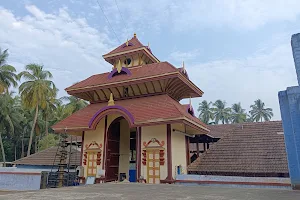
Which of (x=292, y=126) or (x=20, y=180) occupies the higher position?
(x=292, y=126)

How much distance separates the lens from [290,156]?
6.71m

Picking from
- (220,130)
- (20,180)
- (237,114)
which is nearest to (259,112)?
(237,114)

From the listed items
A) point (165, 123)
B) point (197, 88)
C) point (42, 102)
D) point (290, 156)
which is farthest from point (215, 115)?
point (290, 156)

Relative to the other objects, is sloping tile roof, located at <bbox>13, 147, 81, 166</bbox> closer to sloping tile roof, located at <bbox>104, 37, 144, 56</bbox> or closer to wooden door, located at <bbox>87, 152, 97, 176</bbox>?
wooden door, located at <bbox>87, 152, 97, 176</bbox>

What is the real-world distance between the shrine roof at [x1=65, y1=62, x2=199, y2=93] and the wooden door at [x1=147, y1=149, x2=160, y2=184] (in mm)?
3705

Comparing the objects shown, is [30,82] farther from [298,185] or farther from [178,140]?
[298,185]

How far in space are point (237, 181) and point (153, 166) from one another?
12.0 ft

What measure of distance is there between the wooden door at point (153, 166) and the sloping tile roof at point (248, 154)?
2.17 metres

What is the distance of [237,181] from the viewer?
410 inches

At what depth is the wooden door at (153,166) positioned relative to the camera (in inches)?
454

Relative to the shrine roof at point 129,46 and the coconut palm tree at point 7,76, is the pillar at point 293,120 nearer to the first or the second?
the shrine roof at point 129,46

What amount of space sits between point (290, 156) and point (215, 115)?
43.1 m

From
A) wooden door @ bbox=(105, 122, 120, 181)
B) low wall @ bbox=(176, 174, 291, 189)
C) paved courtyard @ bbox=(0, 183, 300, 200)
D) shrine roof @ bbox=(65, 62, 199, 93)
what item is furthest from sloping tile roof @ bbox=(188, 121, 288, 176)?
paved courtyard @ bbox=(0, 183, 300, 200)

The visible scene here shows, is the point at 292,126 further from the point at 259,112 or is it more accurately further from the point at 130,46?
the point at 259,112
